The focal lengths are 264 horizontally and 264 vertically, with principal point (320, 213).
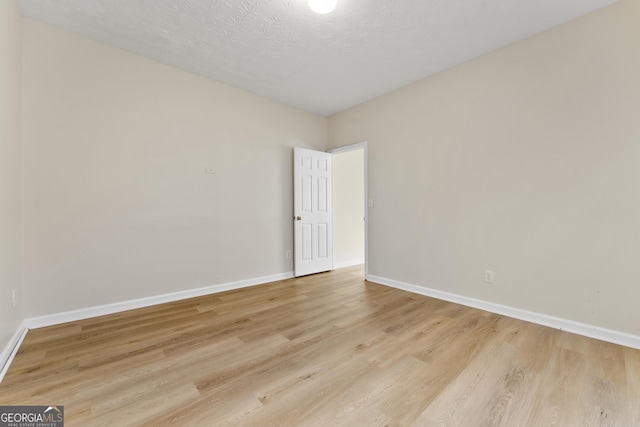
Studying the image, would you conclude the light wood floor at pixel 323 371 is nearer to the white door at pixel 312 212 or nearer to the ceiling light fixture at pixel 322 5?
the white door at pixel 312 212

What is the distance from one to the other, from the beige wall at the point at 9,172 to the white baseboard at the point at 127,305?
21 centimetres

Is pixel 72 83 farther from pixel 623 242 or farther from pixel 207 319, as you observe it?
pixel 623 242

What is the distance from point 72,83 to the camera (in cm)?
251

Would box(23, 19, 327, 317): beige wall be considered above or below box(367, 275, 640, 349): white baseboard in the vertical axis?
above

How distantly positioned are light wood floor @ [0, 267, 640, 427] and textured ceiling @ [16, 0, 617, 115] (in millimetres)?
2690

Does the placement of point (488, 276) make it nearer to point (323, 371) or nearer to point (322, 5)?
point (323, 371)

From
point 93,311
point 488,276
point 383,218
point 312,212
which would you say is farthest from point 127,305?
point 488,276

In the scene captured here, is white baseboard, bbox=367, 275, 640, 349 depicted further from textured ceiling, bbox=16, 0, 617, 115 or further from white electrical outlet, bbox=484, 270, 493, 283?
textured ceiling, bbox=16, 0, 617, 115

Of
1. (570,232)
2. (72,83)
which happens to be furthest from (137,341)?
(570,232)

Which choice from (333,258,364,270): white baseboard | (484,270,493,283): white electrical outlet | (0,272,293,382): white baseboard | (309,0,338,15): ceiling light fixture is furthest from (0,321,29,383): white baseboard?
(484,270,493,283): white electrical outlet

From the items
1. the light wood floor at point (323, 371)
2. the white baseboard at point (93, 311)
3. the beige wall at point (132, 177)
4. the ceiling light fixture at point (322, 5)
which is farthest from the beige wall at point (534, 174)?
the white baseboard at point (93, 311)

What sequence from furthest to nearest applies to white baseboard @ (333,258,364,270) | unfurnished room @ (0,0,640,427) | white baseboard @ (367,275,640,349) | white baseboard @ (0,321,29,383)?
white baseboard @ (333,258,364,270), white baseboard @ (367,275,640,349), white baseboard @ (0,321,29,383), unfurnished room @ (0,0,640,427)

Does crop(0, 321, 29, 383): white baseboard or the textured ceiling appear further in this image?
the textured ceiling

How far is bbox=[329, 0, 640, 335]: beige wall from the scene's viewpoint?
2.08 m
